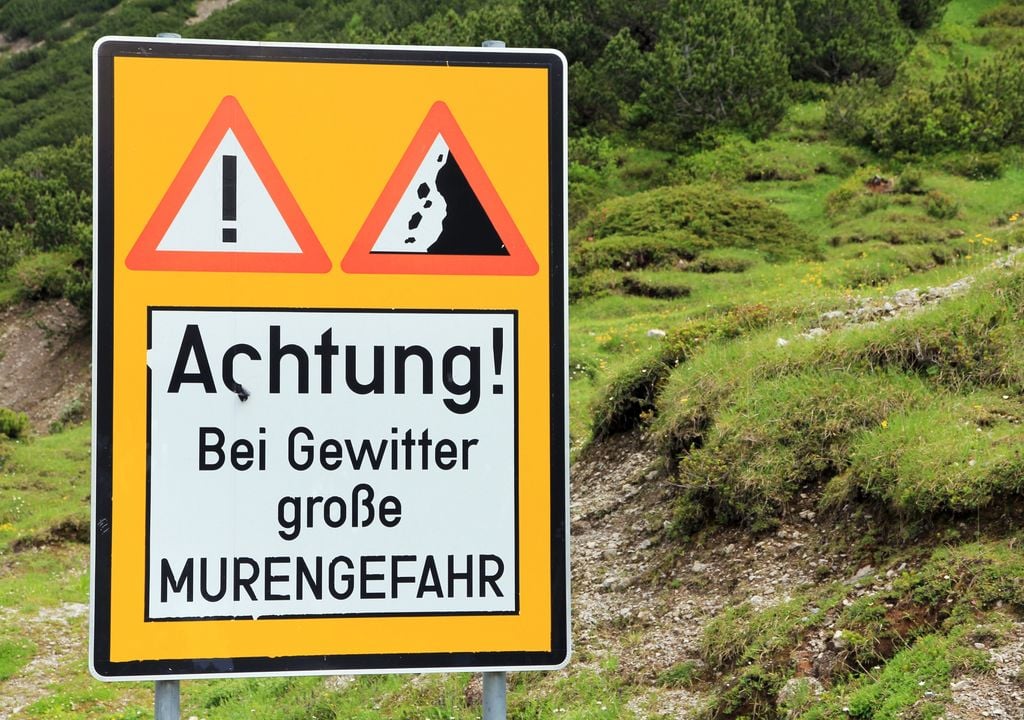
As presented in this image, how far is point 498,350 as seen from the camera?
1.76m

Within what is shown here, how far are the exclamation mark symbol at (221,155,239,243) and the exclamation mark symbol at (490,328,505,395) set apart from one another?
429 millimetres

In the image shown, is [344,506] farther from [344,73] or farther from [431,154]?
[344,73]

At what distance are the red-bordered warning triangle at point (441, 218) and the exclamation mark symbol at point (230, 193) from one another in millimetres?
199

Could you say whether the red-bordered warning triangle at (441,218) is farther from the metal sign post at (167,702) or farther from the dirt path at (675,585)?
the dirt path at (675,585)

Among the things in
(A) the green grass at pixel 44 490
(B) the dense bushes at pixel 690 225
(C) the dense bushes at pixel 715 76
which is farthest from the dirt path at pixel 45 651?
(C) the dense bushes at pixel 715 76

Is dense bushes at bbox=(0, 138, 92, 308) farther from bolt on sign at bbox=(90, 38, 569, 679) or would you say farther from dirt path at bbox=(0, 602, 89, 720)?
bolt on sign at bbox=(90, 38, 569, 679)

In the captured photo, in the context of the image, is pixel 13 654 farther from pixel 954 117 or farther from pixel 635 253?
pixel 954 117

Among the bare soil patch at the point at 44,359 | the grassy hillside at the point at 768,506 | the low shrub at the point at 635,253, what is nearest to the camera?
the grassy hillside at the point at 768,506

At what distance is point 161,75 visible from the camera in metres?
1.73

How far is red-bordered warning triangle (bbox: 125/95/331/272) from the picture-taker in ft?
5.62

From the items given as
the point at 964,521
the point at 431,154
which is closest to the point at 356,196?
the point at 431,154

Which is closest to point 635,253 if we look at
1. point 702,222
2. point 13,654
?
point 702,222

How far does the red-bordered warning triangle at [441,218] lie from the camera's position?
68.9 inches

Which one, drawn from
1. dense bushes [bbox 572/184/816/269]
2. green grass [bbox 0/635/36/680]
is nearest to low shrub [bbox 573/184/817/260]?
dense bushes [bbox 572/184/816/269]
